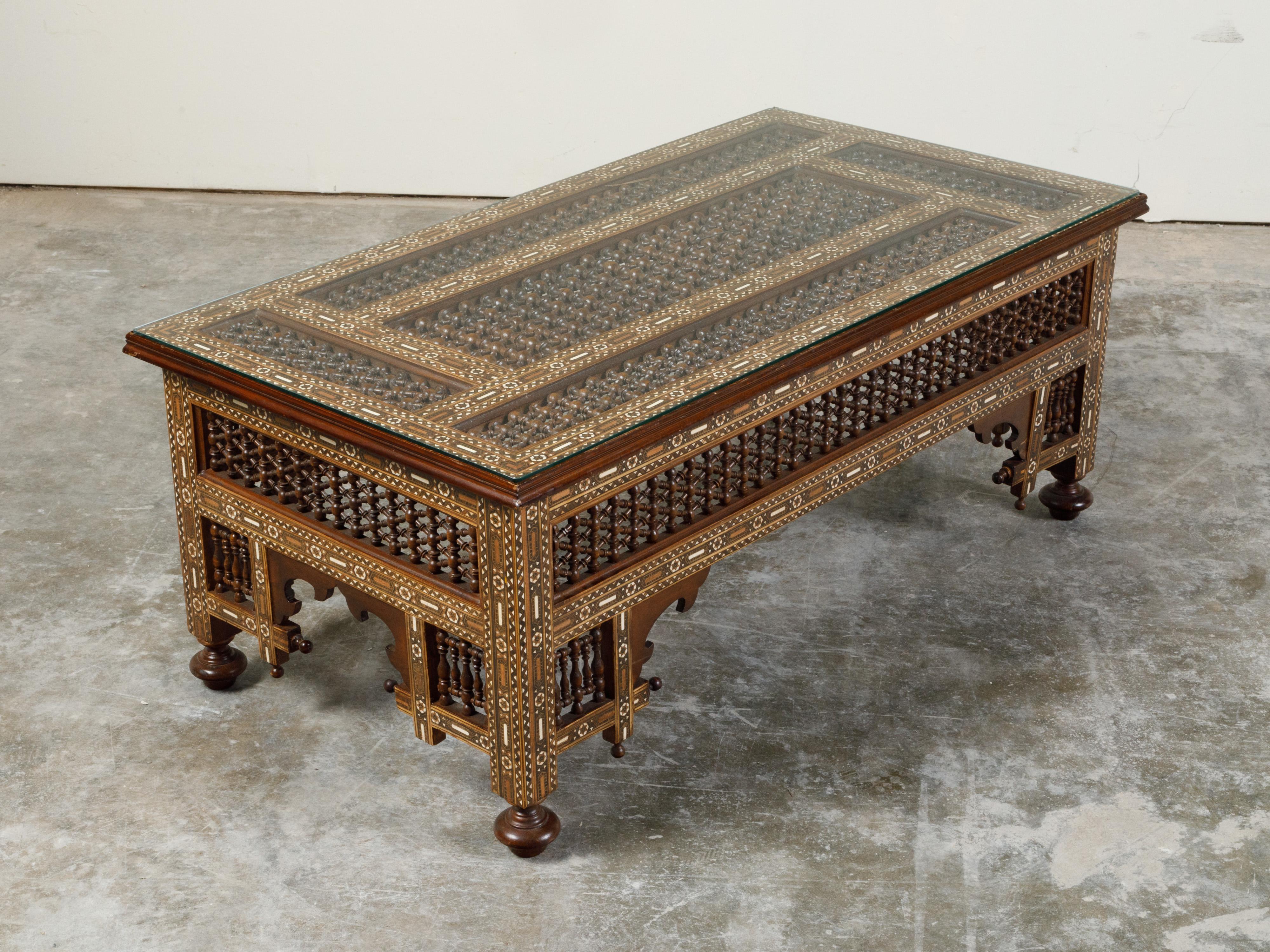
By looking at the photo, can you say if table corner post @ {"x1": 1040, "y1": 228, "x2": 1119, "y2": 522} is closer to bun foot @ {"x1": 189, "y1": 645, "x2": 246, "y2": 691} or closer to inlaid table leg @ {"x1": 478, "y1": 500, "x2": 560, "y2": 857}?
inlaid table leg @ {"x1": 478, "y1": 500, "x2": 560, "y2": 857}

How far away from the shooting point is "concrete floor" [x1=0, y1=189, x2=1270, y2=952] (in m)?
2.86

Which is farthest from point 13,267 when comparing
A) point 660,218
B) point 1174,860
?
point 1174,860

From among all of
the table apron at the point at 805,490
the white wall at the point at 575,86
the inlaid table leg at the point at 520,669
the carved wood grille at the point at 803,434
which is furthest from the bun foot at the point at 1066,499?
the white wall at the point at 575,86

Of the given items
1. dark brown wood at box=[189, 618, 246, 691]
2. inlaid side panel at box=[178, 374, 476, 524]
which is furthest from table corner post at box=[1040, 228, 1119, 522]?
dark brown wood at box=[189, 618, 246, 691]

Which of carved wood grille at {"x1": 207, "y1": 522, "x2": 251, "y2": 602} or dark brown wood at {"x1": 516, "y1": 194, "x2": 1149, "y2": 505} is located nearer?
dark brown wood at {"x1": 516, "y1": 194, "x2": 1149, "y2": 505}

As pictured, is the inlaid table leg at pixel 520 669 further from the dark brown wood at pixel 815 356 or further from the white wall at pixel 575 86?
the white wall at pixel 575 86

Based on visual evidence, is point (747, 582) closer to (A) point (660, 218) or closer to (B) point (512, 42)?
(A) point (660, 218)

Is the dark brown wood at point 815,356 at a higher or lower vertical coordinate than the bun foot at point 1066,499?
higher

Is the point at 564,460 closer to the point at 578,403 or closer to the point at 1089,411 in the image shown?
the point at 578,403

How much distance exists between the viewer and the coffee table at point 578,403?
2.81 metres

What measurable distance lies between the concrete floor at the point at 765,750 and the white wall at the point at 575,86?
177cm

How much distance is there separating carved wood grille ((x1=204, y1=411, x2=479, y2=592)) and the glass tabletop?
17 cm

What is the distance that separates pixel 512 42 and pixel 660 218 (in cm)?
265

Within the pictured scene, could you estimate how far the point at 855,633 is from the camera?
3688 mm
